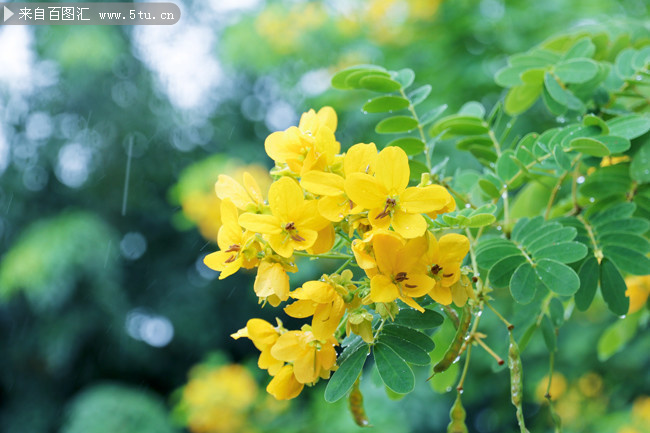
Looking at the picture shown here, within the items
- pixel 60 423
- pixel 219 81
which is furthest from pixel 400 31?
pixel 60 423

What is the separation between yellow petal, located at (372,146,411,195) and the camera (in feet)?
1.91

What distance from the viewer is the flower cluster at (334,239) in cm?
57

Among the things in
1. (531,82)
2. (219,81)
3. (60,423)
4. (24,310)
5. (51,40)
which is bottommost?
(60,423)

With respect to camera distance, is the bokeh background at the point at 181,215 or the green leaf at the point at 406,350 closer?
the green leaf at the point at 406,350

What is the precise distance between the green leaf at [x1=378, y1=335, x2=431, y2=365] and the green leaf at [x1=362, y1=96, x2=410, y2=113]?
0.37 metres

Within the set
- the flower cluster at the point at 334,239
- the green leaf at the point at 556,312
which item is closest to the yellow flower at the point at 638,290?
the green leaf at the point at 556,312

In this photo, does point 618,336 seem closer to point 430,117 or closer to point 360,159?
point 430,117

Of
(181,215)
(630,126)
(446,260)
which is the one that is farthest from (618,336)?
(181,215)

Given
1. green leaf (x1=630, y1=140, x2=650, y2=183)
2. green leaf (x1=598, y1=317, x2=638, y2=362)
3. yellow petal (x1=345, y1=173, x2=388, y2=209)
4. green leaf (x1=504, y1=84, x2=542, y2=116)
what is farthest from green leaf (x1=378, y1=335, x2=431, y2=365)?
green leaf (x1=598, y1=317, x2=638, y2=362)

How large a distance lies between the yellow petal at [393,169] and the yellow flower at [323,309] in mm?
122

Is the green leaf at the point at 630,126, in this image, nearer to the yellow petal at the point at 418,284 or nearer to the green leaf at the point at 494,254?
the green leaf at the point at 494,254

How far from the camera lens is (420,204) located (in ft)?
1.92

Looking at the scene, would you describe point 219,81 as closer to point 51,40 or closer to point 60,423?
point 51,40

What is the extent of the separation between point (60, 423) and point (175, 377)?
1.11 meters
